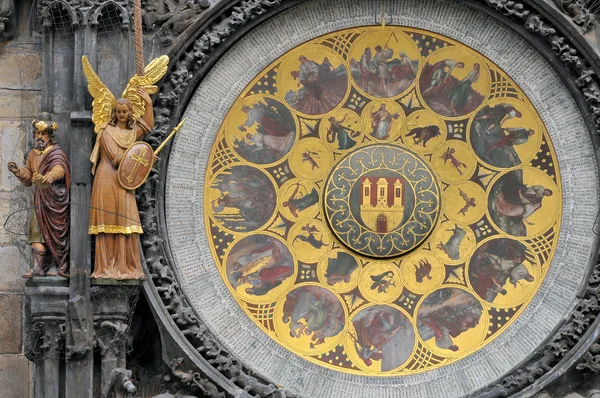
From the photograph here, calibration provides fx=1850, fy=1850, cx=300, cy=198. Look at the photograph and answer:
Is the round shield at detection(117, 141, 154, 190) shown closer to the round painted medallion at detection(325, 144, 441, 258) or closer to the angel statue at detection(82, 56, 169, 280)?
the angel statue at detection(82, 56, 169, 280)

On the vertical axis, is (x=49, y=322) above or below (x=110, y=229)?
below

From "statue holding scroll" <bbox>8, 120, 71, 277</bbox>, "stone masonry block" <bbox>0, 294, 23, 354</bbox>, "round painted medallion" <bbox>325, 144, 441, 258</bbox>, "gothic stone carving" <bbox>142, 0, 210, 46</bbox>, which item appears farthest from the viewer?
"round painted medallion" <bbox>325, 144, 441, 258</bbox>

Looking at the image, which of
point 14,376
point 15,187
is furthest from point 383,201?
point 14,376

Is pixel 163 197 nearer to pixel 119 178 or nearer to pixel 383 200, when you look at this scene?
pixel 119 178

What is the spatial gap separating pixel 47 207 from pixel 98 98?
89 cm

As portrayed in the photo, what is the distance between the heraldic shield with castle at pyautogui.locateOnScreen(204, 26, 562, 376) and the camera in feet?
46.2

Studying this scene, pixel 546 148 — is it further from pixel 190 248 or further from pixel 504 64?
pixel 190 248

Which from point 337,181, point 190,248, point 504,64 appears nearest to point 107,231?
point 190,248

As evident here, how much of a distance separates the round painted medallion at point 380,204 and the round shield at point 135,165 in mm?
1553

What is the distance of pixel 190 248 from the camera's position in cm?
1390

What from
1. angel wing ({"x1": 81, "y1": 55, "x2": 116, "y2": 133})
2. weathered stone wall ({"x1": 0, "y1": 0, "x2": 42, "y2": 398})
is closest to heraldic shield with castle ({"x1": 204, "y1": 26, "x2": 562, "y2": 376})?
angel wing ({"x1": 81, "y1": 55, "x2": 116, "y2": 133})

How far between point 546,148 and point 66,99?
3689mm

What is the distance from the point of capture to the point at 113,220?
1346 cm

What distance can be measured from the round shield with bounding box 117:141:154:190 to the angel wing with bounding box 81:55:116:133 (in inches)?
12.5
